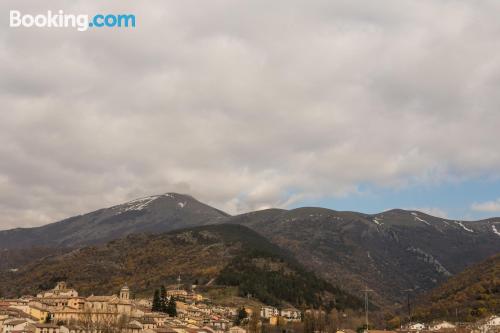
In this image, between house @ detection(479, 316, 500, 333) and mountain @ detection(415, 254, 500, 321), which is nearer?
house @ detection(479, 316, 500, 333)

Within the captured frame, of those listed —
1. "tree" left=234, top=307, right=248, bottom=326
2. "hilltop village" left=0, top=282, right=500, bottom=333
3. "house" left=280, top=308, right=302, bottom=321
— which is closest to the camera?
"hilltop village" left=0, top=282, right=500, bottom=333

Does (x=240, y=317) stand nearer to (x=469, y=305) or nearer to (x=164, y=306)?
(x=164, y=306)

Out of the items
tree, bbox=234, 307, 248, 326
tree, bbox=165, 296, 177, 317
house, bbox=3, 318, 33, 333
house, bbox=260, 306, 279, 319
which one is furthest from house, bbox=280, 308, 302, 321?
house, bbox=3, 318, 33, 333

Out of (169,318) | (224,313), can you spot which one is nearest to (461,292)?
(224,313)

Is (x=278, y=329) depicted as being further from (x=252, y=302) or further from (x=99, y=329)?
(x=99, y=329)

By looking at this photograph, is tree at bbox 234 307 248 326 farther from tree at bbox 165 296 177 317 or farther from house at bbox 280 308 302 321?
house at bbox 280 308 302 321

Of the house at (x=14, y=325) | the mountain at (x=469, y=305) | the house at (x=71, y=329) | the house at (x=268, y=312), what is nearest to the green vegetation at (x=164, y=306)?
the house at (x=71, y=329)

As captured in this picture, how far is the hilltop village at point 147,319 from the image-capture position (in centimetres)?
10369

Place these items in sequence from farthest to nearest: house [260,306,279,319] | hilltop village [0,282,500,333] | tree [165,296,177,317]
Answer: house [260,306,279,319]
tree [165,296,177,317]
hilltop village [0,282,500,333]

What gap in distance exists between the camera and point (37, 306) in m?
125

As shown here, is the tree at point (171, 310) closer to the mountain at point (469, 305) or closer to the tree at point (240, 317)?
the tree at point (240, 317)

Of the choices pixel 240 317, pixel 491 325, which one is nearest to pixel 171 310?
pixel 240 317

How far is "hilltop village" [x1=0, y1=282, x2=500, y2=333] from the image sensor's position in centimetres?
10369

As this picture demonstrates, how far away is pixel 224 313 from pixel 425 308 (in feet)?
245
